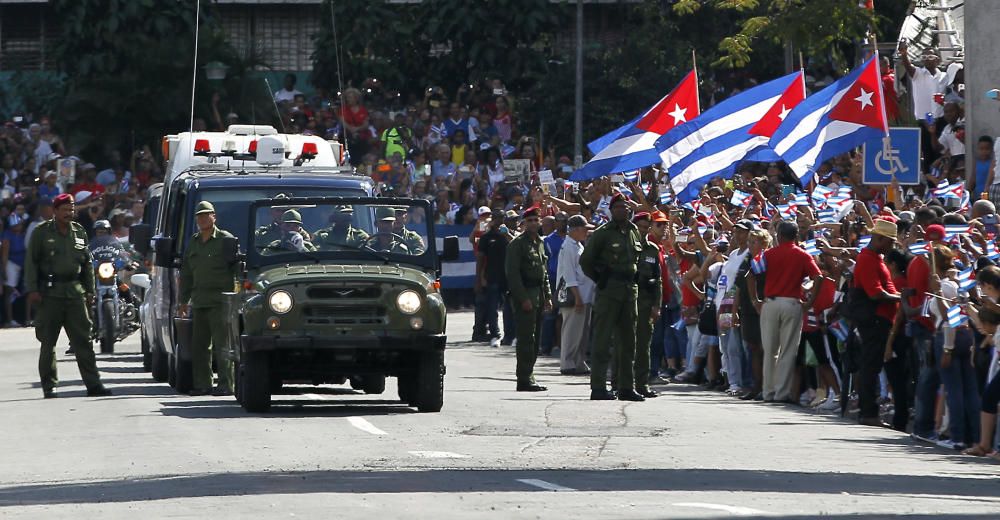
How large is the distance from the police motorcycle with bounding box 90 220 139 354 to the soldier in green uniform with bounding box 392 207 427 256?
29.0 feet

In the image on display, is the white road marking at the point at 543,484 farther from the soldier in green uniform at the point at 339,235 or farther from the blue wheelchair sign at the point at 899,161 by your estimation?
the blue wheelchair sign at the point at 899,161

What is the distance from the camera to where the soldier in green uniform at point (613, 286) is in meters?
20.0

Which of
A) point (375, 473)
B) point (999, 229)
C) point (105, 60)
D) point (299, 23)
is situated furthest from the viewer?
point (299, 23)

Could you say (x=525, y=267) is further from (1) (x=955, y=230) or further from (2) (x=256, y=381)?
(1) (x=955, y=230)

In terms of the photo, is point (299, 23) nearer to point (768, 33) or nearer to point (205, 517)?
point (768, 33)

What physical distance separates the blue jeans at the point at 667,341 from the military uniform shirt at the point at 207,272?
5749 mm

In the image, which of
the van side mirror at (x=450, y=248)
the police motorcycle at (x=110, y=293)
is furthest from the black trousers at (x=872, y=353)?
the police motorcycle at (x=110, y=293)

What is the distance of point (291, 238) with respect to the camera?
18.3 meters

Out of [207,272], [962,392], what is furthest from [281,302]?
[962,392]

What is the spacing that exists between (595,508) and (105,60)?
3291 cm

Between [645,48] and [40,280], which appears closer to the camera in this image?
[40,280]

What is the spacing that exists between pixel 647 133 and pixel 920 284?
10.9 metres

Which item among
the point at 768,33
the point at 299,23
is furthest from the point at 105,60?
the point at 768,33

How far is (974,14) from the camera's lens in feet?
90.7
